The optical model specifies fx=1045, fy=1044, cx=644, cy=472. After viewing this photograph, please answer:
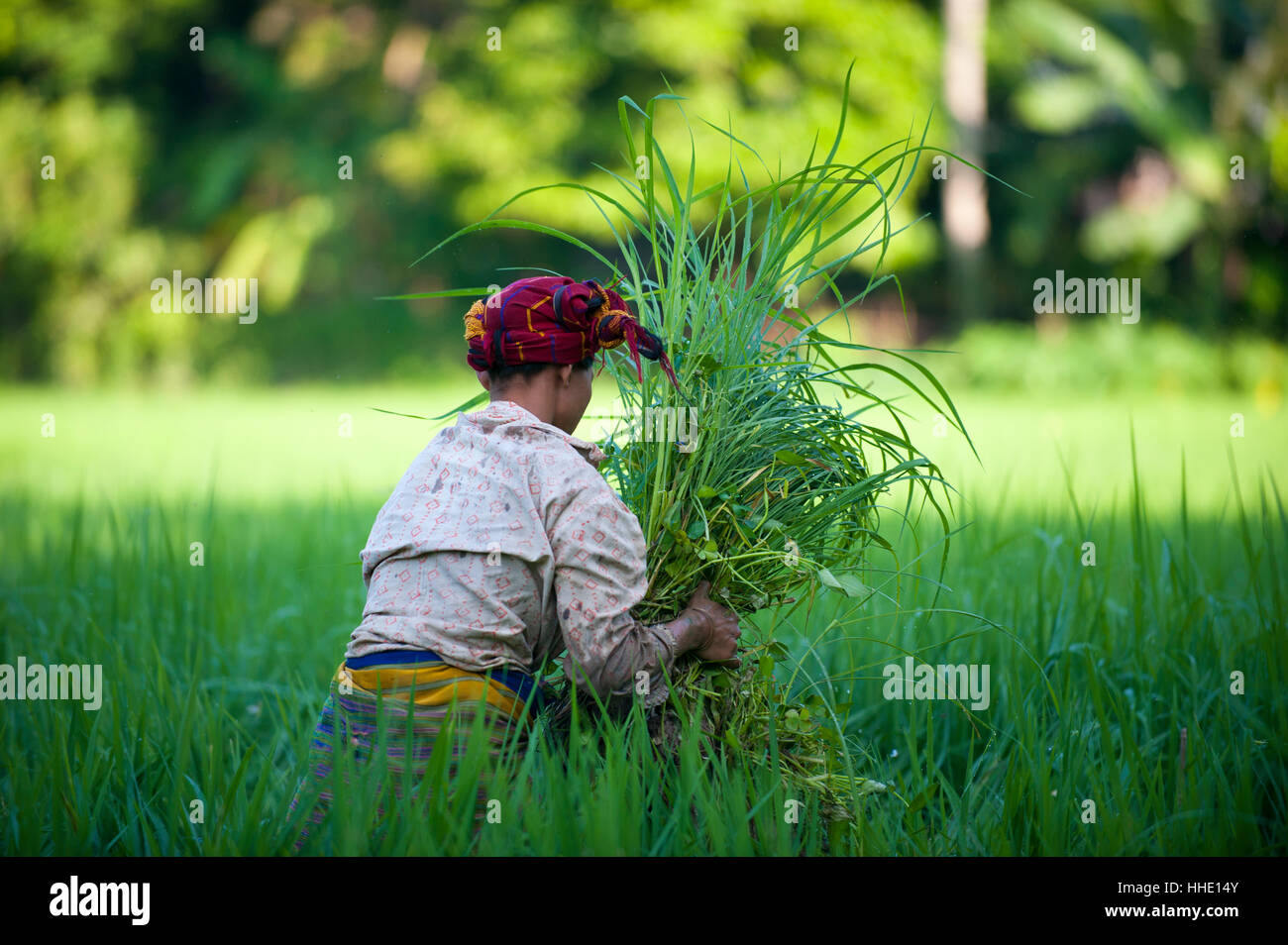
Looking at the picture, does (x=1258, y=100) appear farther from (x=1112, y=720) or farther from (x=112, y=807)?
(x=112, y=807)

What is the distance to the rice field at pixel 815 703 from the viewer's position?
1779 mm

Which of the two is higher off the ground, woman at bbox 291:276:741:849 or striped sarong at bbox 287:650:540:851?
woman at bbox 291:276:741:849

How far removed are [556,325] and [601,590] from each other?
0.49 m

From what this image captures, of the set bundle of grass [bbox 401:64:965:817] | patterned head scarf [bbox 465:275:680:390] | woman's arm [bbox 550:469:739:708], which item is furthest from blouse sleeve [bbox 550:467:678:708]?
patterned head scarf [bbox 465:275:680:390]

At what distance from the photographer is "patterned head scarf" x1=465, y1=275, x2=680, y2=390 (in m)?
1.87

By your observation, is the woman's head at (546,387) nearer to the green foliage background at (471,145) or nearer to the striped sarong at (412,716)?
the striped sarong at (412,716)

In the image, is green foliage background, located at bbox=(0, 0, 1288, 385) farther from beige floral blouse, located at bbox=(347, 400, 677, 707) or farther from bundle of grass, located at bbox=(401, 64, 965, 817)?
beige floral blouse, located at bbox=(347, 400, 677, 707)

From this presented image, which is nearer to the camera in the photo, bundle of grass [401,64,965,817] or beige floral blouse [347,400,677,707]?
beige floral blouse [347,400,677,707]

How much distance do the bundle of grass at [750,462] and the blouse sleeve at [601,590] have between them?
126 millimetres

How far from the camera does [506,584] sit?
174 cm

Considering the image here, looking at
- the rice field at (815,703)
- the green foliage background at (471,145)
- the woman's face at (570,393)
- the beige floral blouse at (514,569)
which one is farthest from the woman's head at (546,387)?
the green foliage background at (471,145)

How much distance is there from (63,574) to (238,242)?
15.9m

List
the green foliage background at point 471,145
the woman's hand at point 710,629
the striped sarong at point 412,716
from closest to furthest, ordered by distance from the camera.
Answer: the striped sarong at point 412,716 < the woman's hand at point 710,629 < the green foliage background at point 471,145

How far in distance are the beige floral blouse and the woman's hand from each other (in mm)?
66
